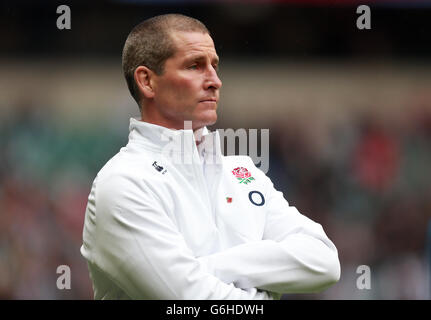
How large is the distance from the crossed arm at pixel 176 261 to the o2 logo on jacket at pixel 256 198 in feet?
0.57

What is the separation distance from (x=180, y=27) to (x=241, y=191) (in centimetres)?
66

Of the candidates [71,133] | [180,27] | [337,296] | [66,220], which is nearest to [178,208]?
[180,27]

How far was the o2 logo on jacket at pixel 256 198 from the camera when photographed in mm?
3105

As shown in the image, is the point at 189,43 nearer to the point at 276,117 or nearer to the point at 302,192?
the point at 302,192

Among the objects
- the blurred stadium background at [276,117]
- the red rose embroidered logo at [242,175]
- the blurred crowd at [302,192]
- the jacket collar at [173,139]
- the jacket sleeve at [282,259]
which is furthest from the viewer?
the blurred stadium background at [276,117]

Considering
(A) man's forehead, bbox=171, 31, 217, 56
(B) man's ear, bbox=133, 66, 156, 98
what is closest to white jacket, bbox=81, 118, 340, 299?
(B) man's ear, bbox=133, 66, 156, 98

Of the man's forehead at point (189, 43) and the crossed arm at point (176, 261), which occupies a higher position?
the man's forehead at point (189, 43)

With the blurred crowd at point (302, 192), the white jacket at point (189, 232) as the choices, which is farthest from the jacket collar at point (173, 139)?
the blurred crowd at point (302, 192)

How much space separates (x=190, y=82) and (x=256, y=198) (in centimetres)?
51

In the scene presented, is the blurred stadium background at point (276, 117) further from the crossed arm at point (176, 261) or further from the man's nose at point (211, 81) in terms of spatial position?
the man's nose at point (211, 81)

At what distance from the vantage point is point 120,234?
2803 millimetres

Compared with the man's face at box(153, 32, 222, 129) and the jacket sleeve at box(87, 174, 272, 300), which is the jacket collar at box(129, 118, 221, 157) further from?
the jacket sleeve at box(87, 174, 272, 300)

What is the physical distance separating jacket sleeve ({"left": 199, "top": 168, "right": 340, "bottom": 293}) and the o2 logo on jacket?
40 millimetres

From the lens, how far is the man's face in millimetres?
3027
